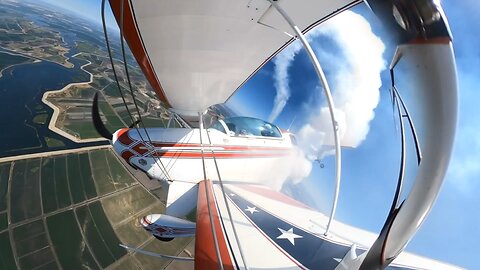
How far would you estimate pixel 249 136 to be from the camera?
3.79 meters

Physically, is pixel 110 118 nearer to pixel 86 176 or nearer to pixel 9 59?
pixel 86 176

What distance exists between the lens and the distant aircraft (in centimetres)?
44

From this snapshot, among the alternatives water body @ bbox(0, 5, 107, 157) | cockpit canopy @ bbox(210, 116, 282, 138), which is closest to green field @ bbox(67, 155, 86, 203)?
water body @ bbox(0, 5, 107, 157)

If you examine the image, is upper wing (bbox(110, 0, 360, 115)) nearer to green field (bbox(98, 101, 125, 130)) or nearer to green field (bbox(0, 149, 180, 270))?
green field (bbox(0, 149, 180, 270))

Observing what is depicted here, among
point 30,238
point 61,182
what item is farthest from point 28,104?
point 30,238

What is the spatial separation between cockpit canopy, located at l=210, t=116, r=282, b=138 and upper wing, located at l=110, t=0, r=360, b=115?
1.56 meters

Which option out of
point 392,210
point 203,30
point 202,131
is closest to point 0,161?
point 202,131

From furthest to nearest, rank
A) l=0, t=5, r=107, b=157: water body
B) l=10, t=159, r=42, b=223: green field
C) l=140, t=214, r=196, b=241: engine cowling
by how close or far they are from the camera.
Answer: l=0, t=5, r=107, b=157: water body < l=10, t=159, r=42, b=223: green field < l=140, t=214, r=196, b=241: engine cowling

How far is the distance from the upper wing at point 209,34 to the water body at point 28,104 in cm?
1745

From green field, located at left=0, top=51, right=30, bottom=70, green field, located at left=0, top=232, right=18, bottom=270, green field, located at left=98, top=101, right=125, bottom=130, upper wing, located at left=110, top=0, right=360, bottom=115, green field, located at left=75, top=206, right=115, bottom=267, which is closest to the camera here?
upper wing, located at left=110, top=0, right=360, bottom=115

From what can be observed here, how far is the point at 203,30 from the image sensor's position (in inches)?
50.6

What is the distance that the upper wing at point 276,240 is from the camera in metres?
1.47

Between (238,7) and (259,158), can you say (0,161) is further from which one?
(238,7)

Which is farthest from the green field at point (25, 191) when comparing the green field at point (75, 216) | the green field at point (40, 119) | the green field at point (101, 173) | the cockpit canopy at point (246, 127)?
the cockpit canopy at point (246, 127)
